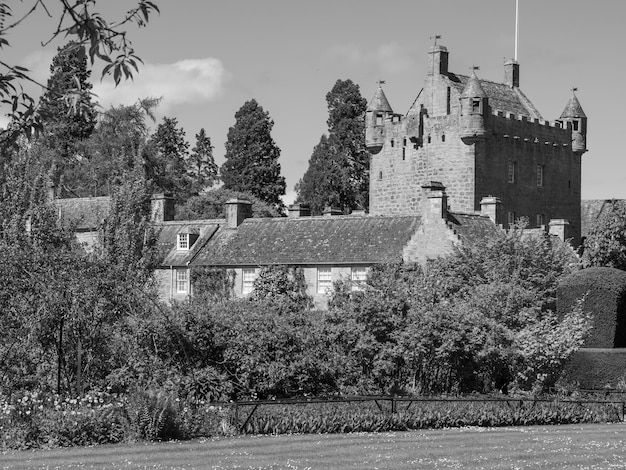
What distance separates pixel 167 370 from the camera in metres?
27.8

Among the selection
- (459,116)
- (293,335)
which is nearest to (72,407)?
(293,335)

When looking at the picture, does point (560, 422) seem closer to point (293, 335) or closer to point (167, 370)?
point (293, 335)

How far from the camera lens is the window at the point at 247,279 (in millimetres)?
52469

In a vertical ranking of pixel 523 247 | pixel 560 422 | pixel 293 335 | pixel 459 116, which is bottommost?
pixel 560 422

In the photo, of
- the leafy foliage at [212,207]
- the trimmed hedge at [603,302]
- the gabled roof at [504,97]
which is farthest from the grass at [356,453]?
the leafy foliage at [212,207]

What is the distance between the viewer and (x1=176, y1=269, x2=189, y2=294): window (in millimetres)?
54812

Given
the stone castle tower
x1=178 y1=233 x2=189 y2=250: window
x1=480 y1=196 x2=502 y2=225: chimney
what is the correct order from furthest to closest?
the stone castle tower → x1=178 y1=233 x2=189 y2=250: window → x1=480 y1=196 x2=502 y2=225: chimney

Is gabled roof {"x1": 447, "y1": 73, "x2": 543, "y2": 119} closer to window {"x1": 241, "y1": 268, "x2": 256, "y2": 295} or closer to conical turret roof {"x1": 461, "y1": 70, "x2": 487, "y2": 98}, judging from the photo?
conical turret roof {"x1": 461, "y1": 70, "x2": 487, "y2": 98}

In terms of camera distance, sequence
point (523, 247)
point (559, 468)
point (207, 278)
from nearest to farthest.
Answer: point (559, 468) < point (523, 247) < point (207, 278)

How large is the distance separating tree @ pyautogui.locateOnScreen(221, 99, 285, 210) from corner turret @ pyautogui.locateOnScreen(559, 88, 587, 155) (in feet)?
76.7

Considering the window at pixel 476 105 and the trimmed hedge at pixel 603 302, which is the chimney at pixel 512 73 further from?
the trimmed hedge at pixel 603 302

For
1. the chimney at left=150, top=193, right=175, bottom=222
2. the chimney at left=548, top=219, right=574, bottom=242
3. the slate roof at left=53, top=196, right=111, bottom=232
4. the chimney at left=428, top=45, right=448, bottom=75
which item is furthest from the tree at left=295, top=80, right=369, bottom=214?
the chimney at left=548, top=219, right=574, bottom=242

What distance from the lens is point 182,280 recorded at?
55.1 meters

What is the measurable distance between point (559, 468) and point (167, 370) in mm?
11381
